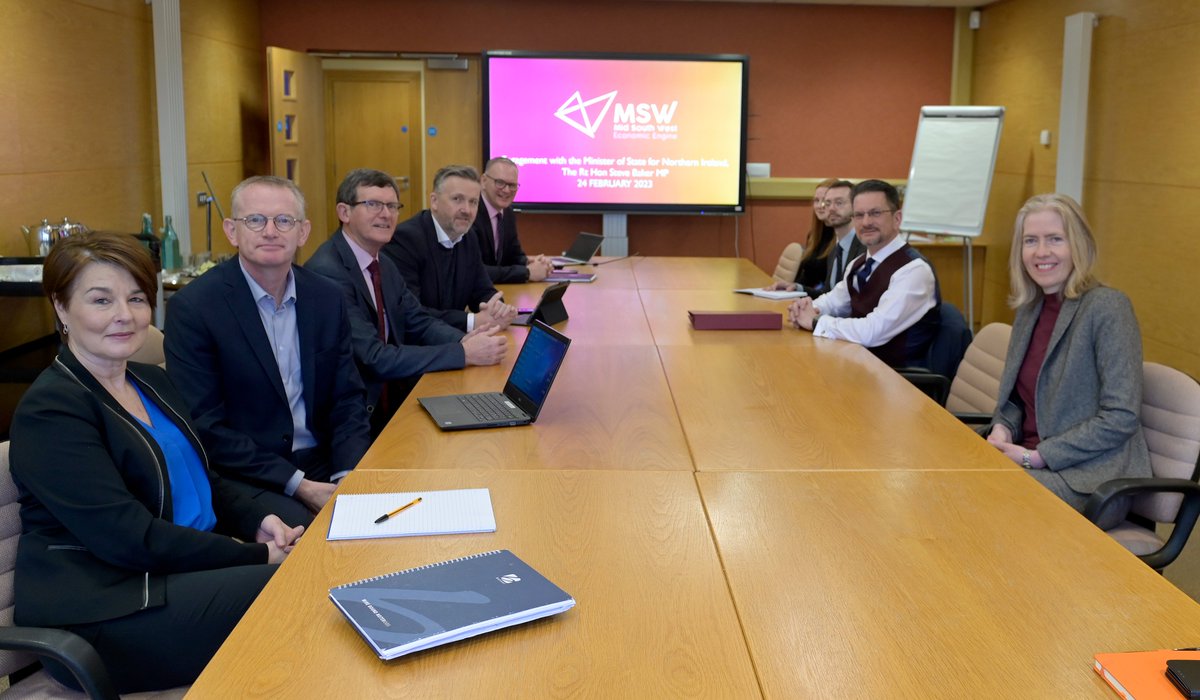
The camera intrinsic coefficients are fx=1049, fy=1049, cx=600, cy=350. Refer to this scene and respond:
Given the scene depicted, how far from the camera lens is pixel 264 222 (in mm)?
2748

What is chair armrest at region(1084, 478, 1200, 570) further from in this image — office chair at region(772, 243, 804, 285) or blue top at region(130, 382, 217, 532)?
office chair at region(772, 243, 804, 285)

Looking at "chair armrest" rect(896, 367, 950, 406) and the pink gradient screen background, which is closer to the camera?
"chair armrest" rect(896, 367, 950, 406)

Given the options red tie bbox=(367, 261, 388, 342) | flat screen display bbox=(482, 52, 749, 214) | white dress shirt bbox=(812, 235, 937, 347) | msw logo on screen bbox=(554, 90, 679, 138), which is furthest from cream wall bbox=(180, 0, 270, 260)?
white dress shirt bbox=(812, 235, 937, 347)

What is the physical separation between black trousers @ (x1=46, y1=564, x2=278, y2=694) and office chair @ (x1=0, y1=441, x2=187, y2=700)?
34mm

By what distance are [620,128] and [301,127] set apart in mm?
2493

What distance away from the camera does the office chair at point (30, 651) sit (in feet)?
5.25

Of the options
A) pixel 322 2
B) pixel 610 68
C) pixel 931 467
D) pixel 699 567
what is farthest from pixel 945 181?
pixel 699 567

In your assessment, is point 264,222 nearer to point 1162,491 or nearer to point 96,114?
point 1162,491

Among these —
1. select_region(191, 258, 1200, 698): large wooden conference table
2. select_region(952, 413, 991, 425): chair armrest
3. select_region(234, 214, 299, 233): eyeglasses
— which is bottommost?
select_region(952, 413, 991, 425): chair armrest

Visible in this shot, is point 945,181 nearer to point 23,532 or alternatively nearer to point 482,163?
point 482,163

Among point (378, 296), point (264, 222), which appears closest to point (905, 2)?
point (378, 296)

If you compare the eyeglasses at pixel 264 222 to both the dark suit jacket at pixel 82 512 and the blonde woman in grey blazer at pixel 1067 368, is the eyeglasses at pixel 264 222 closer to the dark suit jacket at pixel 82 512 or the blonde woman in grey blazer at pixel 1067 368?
the dark suit jacket at pixel 82 512

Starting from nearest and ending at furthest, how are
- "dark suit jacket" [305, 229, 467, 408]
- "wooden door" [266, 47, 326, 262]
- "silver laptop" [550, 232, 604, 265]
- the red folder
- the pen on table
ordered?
the pen on table < "dark suit jacket" [305, 229, 467, 408] < the red folder < "silver laptop" [550, 232, 604, 265] < "wooden door" [266, 47, 326, 262]

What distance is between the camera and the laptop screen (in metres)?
2.60
